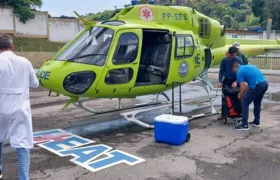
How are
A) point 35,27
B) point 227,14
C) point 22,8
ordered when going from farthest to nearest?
point 227,14 → point 35,27 → point 22,8

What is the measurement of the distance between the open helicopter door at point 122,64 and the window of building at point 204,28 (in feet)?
8.92

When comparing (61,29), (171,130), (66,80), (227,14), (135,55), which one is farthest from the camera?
(227,14)

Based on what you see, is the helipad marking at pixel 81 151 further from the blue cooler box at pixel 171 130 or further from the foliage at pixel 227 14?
the foliage at pixel 227 14

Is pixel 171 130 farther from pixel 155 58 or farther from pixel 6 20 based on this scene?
pixel 6 20

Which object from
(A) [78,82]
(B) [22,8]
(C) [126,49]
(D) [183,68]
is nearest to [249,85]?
(D) [183,68]

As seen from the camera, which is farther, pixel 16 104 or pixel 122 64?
pixel 122 64

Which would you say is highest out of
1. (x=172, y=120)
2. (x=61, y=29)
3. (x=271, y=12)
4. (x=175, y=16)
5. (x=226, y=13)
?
(x=226, y=13)

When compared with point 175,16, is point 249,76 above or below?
below

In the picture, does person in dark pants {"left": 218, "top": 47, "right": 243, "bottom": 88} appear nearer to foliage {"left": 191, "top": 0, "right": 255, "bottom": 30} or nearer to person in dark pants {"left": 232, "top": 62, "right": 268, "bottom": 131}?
person in dark pants {"left": 232, "top": 62, "right": 268, "bottom": 131}

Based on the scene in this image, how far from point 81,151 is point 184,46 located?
12.2 feet

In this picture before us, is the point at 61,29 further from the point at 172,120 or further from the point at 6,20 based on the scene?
the point at 172,120

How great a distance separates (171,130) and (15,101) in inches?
116

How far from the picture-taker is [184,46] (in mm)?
7969

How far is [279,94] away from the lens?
12.4m
